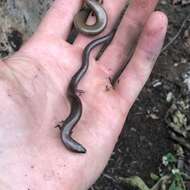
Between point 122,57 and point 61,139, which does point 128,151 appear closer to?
point 122,57

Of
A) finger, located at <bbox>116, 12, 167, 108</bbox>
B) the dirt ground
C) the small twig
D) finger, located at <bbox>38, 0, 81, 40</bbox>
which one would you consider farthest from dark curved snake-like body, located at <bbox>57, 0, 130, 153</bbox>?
the small twig

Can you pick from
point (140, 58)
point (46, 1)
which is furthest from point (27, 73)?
point (46, 1)

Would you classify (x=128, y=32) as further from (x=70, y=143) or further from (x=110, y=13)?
(x=70, y=143)

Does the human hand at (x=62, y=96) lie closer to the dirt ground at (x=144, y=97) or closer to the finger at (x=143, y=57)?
the finger at (x=143, y=57)

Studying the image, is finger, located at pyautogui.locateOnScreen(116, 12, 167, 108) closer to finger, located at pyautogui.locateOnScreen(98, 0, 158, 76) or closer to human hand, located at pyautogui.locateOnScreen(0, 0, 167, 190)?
human hand, located at pyautogui.locateOnScreen(0, 0, 167, 190)

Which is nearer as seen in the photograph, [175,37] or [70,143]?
[70,143]

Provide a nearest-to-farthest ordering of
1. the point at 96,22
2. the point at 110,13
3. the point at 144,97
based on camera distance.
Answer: the point at 96,22, the point at 110,13, the point at 144,97

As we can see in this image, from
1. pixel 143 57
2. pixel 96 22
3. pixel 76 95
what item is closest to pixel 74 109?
pixel 76 95
